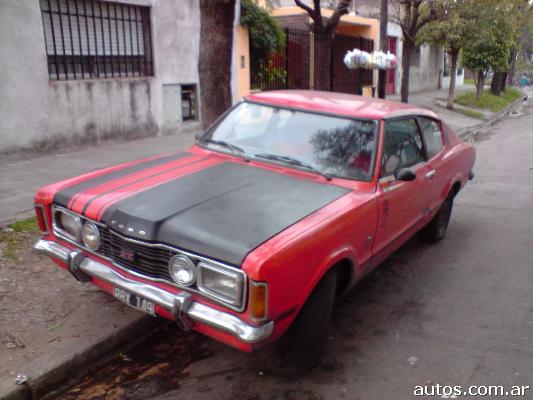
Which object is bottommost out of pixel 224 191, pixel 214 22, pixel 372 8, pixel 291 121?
pixel 224 191

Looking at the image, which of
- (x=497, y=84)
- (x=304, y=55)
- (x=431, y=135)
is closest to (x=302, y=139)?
(x=431, y=135)

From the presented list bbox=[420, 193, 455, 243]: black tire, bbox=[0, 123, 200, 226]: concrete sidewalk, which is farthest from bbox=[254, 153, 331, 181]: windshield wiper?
bbox=[0, 123, 200, 226]: concrete sidewalk

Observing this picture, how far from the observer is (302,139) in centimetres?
414

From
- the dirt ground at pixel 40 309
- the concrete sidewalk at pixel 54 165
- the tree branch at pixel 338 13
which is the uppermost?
the tree branch at pixel 338 13

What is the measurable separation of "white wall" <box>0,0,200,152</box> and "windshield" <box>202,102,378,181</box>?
5088 millimetres

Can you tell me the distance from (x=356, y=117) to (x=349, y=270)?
1302mm

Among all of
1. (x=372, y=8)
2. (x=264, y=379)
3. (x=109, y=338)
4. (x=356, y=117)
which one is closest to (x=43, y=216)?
(x=109, y=338)

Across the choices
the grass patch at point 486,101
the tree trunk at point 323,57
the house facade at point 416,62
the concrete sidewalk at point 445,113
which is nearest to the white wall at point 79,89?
the tree trunk at point 323,57

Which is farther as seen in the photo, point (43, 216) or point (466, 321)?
point (466, 321)

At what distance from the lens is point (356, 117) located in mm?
4172

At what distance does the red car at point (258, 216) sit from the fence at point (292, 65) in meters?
9.45

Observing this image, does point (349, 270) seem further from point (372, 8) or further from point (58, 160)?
point (372, 8)

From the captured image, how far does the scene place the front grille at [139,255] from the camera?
119 inches

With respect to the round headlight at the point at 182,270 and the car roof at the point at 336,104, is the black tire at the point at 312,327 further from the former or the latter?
the car roof at the point at 336,104
